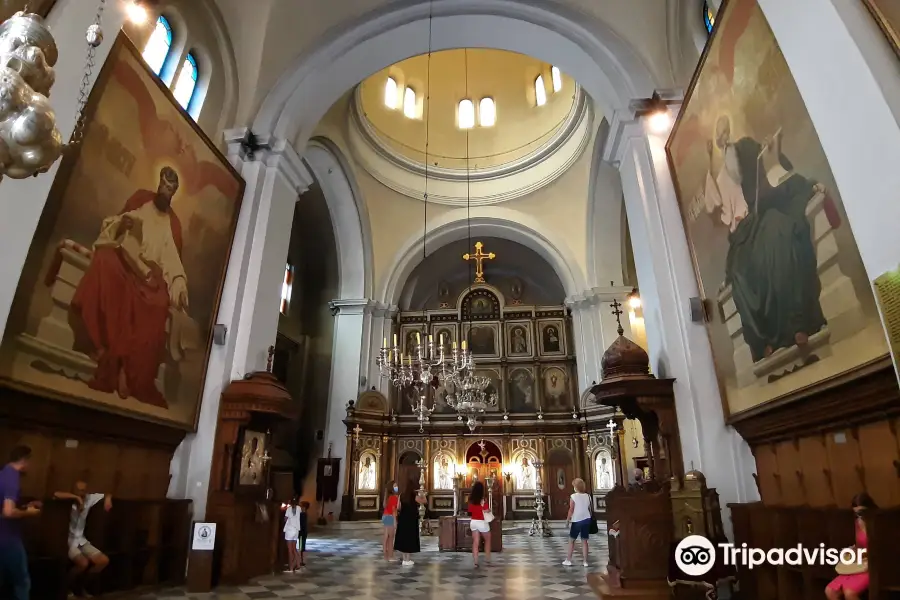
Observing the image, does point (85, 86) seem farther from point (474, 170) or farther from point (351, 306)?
point (474, 170)

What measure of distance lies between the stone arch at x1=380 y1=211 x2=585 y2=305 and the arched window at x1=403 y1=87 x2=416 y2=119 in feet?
11.5

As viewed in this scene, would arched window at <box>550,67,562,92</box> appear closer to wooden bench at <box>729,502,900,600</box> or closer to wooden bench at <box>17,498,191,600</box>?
wooden bench at <box>729,502,900,600</box>

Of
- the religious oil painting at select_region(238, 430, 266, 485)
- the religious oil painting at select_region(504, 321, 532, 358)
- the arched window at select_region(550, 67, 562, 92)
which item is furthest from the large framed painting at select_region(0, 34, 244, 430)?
the arched window at select_region(550, 67, 562, 92)

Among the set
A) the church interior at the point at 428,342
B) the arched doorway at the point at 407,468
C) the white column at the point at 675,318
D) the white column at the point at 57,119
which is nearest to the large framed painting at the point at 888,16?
the church interior at the point at 428,342

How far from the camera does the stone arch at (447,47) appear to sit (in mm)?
8172

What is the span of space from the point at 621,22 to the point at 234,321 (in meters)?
7.46

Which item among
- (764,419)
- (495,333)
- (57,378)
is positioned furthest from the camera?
(495,333)

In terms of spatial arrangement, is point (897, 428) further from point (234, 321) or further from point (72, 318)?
point (234, 321)

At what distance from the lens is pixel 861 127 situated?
3.26 metres

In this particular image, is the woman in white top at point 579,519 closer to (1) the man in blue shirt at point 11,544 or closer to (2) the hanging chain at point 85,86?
(1) the man in blue shirt at point 11,544

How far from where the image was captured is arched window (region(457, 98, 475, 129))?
17406 mm

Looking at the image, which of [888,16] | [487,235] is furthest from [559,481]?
[888,16]

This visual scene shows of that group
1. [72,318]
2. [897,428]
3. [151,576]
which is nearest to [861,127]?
[897,428]

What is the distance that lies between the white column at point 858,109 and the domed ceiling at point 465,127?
39.4ft
